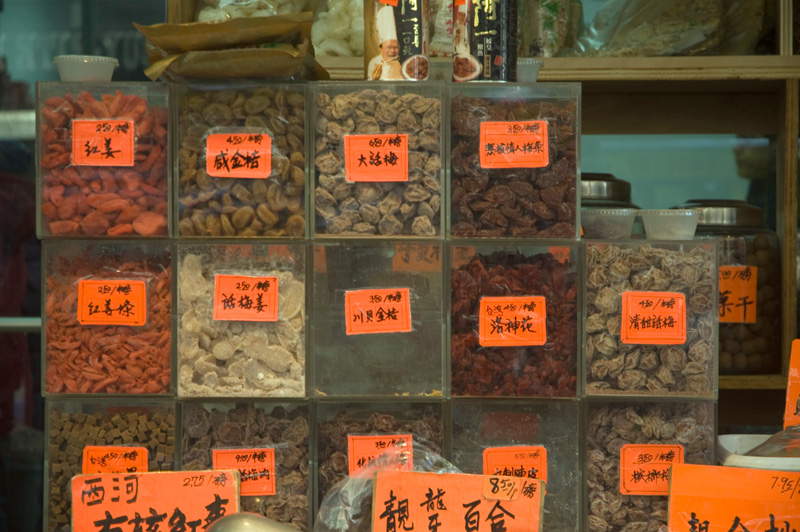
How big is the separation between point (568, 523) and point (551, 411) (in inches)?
7.6

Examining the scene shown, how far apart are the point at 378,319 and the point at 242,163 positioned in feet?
1.16

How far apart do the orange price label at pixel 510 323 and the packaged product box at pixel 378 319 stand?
77 millimetres

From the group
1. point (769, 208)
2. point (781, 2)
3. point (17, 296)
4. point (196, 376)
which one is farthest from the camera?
point (17, 296)

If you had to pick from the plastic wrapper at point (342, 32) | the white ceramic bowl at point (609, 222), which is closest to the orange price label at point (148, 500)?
the white ceramic bowl at point (609, 222)

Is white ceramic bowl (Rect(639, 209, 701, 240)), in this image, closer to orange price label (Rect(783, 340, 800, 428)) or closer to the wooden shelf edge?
orange price label (Rect(783, 340, 800, 428))

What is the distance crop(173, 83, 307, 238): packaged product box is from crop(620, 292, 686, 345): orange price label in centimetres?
58

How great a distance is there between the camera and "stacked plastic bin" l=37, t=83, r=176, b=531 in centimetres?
126

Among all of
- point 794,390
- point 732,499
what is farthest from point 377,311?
point 794,390

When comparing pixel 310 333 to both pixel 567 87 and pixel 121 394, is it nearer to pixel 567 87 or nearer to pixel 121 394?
pixel 121 394

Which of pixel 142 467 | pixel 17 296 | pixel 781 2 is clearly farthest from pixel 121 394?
pixel 781 2

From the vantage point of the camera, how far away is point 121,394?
126 centimetres

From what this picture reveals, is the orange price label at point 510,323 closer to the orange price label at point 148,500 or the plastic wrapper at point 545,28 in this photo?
the orange price label at point 148,500

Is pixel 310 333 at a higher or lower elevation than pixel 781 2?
lower

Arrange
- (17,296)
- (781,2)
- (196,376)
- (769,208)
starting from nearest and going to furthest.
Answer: (196,376) → (781,2) → (769,208) → (17,296)
